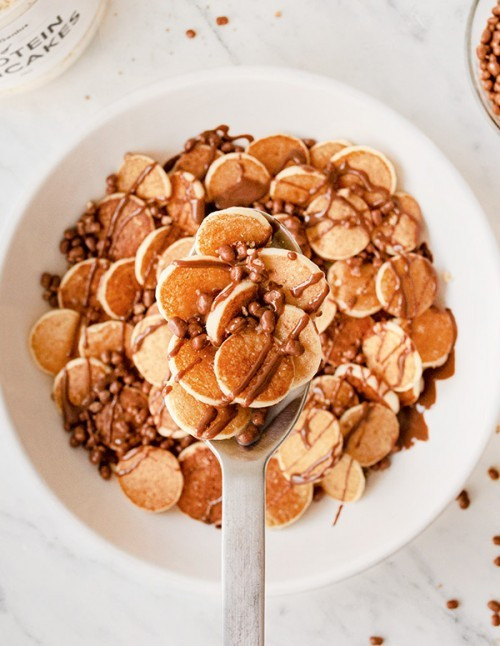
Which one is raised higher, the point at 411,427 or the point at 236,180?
the point at 236,180

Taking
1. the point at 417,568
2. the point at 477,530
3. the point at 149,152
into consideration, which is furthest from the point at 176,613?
the point at 149,152

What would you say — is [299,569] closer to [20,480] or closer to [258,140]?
[20,480]

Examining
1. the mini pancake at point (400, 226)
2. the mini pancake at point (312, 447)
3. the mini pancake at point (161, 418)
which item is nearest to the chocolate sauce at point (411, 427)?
the mini pancake at point (312, 447)

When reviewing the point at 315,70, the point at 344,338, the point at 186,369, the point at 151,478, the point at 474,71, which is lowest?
the point at 151,478

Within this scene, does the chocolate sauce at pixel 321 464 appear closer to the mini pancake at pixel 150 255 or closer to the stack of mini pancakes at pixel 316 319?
the stack of mini pancakes at pixel 316 319

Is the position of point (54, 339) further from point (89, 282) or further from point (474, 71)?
point (474, 71)

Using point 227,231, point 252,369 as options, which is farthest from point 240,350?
point 227,231

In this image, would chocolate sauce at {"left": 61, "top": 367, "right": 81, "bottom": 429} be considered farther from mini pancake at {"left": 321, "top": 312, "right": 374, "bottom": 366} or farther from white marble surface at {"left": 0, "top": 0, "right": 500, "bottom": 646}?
mini pancake at {"left": 321, "top": 312, "right": 374, "bottom": 366}
